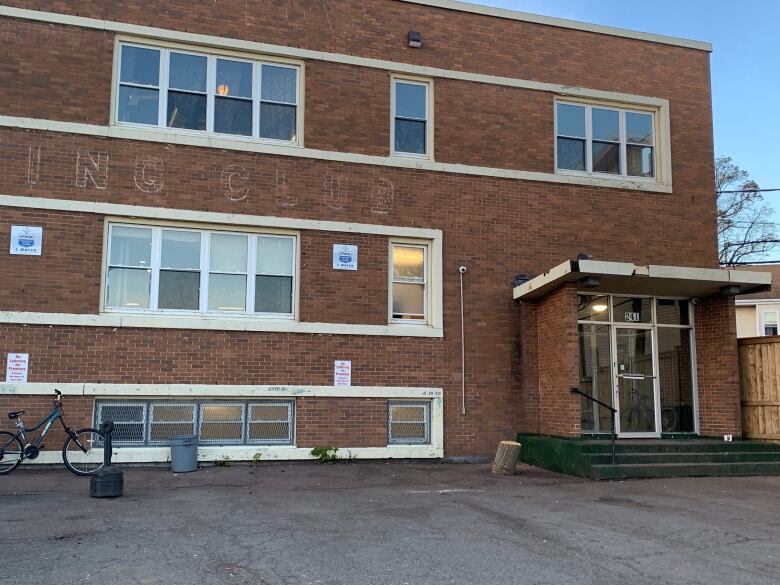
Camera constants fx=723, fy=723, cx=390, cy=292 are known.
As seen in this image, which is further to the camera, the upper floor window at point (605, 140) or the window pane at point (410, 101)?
the upper floor window at point (605, 140)

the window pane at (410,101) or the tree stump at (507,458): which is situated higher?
the window pane at (410,101)

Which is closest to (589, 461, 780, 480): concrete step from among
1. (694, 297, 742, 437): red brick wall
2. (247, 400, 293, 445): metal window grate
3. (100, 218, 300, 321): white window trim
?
(694, 297, 742, 437): red brick wall

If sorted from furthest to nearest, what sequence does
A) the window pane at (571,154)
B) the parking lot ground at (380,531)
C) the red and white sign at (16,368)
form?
the window pane at (571,154), the red and white sign at (16,368), the parking lot ground at (380,531)

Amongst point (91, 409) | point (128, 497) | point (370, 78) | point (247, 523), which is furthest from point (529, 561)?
point (370, 78)

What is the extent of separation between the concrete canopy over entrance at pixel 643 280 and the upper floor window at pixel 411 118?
344 centimetres

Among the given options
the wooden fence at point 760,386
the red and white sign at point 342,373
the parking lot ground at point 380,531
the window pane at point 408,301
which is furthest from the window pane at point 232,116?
the wooden fence at point 760,386

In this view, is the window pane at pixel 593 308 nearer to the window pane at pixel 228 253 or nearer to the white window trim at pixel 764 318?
the window pane at pixel 228 253

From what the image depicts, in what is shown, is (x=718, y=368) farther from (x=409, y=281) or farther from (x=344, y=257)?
A: (x=344, y=257)

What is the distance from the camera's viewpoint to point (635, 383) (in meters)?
14.3

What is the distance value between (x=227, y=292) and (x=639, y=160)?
9.21 meters

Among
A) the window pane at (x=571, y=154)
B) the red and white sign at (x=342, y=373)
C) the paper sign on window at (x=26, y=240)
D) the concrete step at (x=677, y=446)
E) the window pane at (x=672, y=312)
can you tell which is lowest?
the concrete step at (x=677, y=446)

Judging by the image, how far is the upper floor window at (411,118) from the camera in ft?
46.6

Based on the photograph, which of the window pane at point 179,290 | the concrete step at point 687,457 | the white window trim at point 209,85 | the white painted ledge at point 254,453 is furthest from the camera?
the white window trim at point 209,85

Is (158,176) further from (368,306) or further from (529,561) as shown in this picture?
(529,561)
